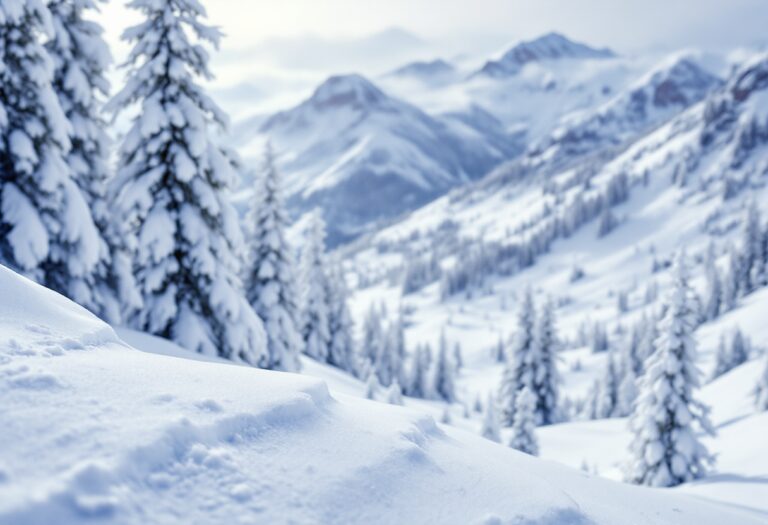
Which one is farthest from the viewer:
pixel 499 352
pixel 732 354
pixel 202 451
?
pixel 499 352

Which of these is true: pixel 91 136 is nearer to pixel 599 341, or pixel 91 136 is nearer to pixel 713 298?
pixel 713 298

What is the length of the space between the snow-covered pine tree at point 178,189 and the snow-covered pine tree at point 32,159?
152 cm

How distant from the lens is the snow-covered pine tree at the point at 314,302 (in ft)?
110

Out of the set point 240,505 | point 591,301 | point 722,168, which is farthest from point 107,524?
point 722,168

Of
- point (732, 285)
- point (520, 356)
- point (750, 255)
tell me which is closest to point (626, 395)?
point (520, 356)

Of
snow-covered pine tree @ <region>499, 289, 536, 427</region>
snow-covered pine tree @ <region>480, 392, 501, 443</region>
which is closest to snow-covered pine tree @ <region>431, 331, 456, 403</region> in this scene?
snow-covered pine tree @ <region>499, 289, 536, 427</region>

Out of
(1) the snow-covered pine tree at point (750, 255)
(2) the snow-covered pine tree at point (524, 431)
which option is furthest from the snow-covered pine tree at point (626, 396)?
(1) the snow-covered pine tree at point (750, 255)

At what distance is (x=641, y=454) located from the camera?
18375 millimetres

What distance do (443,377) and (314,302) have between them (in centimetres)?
3162

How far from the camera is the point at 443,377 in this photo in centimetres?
6056

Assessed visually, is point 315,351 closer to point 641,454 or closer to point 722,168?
point 641,454

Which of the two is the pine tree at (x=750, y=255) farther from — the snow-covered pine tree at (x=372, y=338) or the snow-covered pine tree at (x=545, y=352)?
the snow-covered pine tree at (x=545, y=352)

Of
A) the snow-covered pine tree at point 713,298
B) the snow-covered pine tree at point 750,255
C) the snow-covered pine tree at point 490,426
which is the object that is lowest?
the snow-covered pine tree at point 490,426

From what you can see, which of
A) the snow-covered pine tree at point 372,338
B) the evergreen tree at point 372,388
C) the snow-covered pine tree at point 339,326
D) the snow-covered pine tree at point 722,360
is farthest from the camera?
the snow-covered pine tree at point 722,360
